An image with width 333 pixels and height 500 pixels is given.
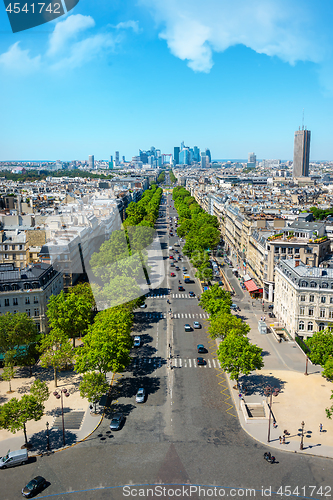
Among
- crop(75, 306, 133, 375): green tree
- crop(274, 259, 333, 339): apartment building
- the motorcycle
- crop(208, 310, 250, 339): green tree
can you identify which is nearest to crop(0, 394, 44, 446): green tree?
crop(75, 306, 133, 375): green tree

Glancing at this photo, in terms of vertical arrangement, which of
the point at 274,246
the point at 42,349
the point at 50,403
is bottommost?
the point at 50,403

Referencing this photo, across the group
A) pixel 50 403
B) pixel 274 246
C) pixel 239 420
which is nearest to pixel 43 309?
pixel 50 403

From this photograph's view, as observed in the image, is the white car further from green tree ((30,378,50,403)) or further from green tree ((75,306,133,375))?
green tree ((30,378,50,403))

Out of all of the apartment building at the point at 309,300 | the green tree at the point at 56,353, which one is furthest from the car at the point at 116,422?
the apartment building at the point at 309,300

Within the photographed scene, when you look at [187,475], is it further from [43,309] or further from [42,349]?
[43,309]

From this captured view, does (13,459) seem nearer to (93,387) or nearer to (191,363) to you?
(93,387)

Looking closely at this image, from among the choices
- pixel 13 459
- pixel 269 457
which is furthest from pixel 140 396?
pixel 269 457

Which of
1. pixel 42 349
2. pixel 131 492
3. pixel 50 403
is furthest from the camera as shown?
pixel 42 349
